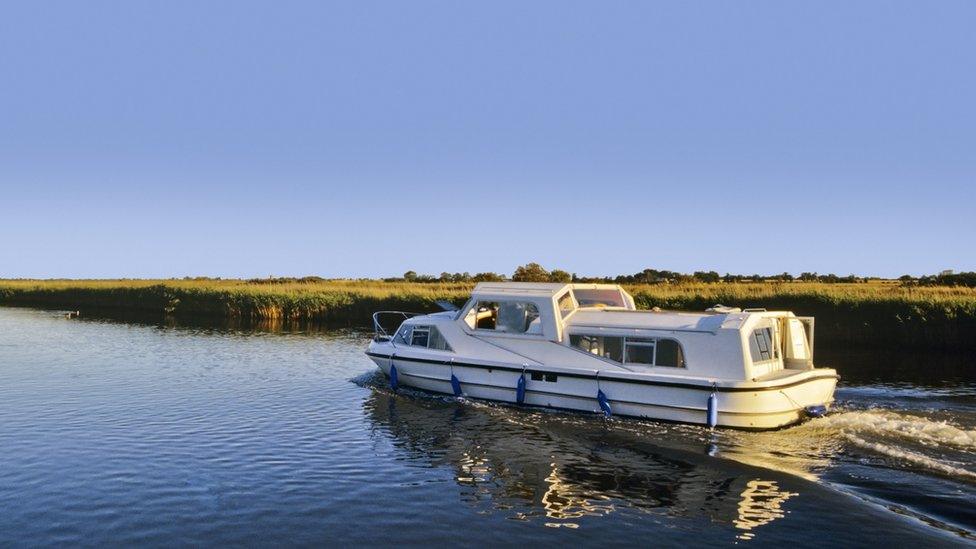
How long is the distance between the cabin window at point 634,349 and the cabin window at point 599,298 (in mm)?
2635

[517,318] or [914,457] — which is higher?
[517,318]

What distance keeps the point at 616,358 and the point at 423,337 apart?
717cm

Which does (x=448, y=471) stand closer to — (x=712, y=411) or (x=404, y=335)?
(x=712, y=411)

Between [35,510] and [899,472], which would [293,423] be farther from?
[899,472]

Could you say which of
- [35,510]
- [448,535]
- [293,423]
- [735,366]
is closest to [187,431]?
[293,423]

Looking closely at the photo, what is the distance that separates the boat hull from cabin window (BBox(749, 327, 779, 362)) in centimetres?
107

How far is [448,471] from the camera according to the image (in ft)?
55.4

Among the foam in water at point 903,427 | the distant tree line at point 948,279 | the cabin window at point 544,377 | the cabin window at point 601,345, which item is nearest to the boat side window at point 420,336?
the cabin window at point 544,377

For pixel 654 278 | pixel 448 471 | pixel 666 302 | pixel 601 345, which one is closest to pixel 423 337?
pixel 601 345

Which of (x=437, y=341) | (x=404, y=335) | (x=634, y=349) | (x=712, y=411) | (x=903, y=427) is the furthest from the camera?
(x=404, y=335)

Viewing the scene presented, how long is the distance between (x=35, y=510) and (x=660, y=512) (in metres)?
10.8

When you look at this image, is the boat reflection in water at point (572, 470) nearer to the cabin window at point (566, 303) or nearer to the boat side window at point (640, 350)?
the boat side window at point (640, 350)

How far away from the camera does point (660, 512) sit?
13.9 m

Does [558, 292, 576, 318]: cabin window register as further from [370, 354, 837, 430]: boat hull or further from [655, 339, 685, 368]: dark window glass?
[655, 339, 685, 368]: dark window glass
